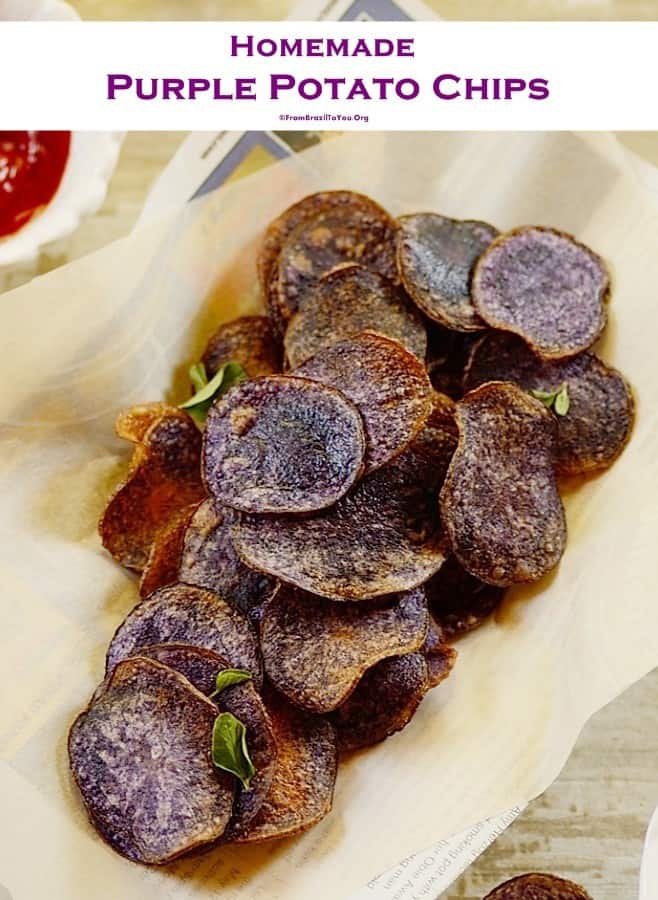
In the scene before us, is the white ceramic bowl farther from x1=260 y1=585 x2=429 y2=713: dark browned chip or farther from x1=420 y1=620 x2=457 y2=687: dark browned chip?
x1=420 y1=620 x2=457 y2=687: dark browned chip

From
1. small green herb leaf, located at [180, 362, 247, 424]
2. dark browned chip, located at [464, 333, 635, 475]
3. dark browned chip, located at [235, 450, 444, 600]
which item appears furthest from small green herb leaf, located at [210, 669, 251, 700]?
dark browned chip, located at [464, 333, 635, 475]

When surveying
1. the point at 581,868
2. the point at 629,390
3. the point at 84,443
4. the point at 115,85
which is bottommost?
the point at 581,868

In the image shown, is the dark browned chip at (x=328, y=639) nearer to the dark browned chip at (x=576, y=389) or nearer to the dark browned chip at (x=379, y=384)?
Result: the dark browned chip at (x=379, y=384)

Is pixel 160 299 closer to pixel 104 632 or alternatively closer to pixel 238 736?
pixel 104 632

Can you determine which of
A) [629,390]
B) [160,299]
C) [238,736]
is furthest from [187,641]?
[629,390]

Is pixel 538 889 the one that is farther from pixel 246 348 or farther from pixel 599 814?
pixel 246 348

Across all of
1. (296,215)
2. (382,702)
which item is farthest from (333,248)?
(382,702)

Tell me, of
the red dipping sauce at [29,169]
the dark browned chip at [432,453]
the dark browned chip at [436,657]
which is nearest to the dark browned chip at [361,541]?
the dark browned chip at [432,453]
